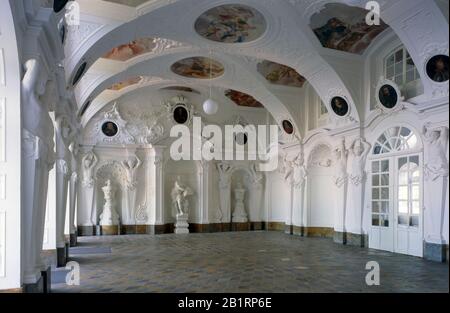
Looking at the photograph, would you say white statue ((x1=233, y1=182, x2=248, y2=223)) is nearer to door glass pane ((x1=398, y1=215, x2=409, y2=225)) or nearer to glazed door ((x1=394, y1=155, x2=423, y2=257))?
glazed door ((x1=394, y1=155, x2=423, y2=257))

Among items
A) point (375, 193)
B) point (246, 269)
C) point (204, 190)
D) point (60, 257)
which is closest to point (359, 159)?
point (375, 193)

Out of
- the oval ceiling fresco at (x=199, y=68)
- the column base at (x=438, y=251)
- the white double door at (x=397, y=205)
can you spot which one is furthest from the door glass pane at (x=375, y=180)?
the oval ceiling fresco at (x=199, y=68)

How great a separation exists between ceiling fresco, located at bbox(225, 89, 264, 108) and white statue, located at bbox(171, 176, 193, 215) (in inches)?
189

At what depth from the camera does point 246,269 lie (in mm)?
8023

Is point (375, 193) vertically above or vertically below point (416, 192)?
below

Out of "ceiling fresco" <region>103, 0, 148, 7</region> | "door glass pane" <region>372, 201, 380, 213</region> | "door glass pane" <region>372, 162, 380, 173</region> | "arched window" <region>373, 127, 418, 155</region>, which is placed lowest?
"door glass pane" <region>372, 201, 380, 213</region>

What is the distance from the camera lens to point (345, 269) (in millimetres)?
7871

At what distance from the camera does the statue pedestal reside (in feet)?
54.6

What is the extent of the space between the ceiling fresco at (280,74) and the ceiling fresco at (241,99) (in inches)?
120

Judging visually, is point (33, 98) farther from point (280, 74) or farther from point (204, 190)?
point (204, 190)

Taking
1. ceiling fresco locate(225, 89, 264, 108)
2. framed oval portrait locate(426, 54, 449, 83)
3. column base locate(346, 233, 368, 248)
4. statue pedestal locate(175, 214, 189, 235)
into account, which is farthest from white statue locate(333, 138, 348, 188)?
framed oval portrait locate(426, 54, 449, 83)

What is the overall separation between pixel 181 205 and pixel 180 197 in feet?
1.24

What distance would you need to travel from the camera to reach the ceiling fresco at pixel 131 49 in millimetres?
11203

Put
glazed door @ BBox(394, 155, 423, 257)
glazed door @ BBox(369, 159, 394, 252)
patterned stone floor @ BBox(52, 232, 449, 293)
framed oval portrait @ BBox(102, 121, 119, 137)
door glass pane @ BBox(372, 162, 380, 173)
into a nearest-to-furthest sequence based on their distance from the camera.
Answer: glazed door @ BBox(394, 155, 423, 257), patterned stone floor @ BBox(52, 232, 449, 293), glazed door @ BBox(369, 159, 394, 252), door glass pane @ BBox(372, 162, 380, 173), framed oval portrait @ BBox(102, 121, 119, 137)
